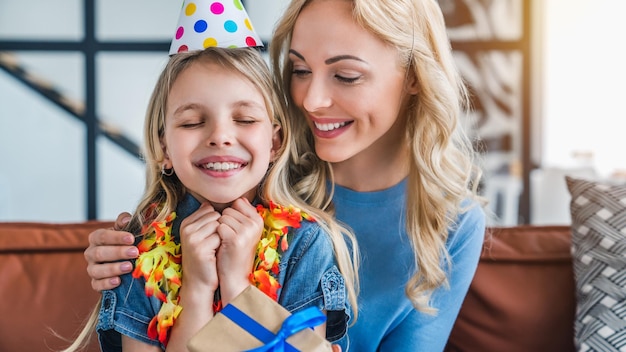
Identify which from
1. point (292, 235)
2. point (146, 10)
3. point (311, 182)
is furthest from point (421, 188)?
point (146, 10)

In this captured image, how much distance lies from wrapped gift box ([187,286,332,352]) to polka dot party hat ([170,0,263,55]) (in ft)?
1.95

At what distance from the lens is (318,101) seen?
1.45 m

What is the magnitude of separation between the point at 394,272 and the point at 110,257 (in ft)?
2.23

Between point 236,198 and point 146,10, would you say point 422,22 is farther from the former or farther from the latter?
point 146,10

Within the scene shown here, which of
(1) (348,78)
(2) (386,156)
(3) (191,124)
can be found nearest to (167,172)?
(3) (191,124)

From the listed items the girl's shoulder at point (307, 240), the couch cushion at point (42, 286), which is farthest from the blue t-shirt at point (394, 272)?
the couch cushion at point (42, 286)

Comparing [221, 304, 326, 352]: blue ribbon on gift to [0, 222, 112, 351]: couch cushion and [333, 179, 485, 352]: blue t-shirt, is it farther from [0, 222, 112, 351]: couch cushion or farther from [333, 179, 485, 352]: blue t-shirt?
[0, 222, 112, 351]: couch cushion

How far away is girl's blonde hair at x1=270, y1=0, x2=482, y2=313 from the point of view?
5.06ft

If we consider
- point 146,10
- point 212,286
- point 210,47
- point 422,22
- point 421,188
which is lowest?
point 212,286

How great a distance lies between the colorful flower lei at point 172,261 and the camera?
4.33 ft

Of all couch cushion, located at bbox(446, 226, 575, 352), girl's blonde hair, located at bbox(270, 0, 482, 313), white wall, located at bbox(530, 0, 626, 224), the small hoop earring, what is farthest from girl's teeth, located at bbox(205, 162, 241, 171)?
white wall, located at bbox(530, 0, 626, 224)

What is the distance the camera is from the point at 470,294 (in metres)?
1.85

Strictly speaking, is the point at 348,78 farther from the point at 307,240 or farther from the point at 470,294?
the point at 470,294

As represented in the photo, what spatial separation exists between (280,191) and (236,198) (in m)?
0.13
